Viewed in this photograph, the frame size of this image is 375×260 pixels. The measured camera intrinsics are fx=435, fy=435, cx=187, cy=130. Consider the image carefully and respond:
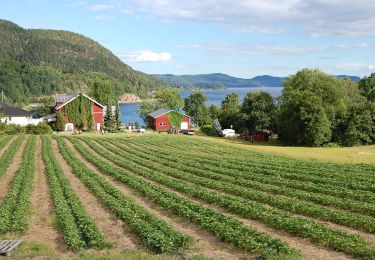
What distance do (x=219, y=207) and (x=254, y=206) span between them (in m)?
1.97

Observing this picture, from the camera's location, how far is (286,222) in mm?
18281

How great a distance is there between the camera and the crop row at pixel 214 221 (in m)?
15.3

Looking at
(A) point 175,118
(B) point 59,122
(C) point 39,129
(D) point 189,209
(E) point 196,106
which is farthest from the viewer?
(E) point 196,106

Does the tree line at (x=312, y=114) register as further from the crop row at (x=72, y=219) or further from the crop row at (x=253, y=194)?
the crop row at (x=72, y=219)

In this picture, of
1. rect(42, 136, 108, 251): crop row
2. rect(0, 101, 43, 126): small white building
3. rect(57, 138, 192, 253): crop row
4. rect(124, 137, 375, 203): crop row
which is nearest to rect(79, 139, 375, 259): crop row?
rect(57, 138, 192, 253): crop row

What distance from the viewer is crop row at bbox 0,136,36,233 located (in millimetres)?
19391

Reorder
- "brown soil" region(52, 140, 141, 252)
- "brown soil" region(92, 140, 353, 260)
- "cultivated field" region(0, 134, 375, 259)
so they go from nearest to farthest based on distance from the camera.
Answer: "brown soil" region(92, 140, 353, 260)
"cultivated field" region(0, 134, 375, 259)
"brown soil" region(52, 140, 141, 252)

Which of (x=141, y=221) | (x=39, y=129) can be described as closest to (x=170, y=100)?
(x=39, y=129)

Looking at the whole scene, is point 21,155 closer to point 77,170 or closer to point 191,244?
point 77,170

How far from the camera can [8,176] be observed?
3353 cm

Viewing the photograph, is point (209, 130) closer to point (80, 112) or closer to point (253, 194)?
point (80, 112)

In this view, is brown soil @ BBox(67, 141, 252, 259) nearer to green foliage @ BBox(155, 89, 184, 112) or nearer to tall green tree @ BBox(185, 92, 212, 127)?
tall green tree @ BBox(185, 92, 212, 127)

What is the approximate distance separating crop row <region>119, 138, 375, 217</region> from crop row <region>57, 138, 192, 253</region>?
7682 mm

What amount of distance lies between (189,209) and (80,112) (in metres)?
63.8
